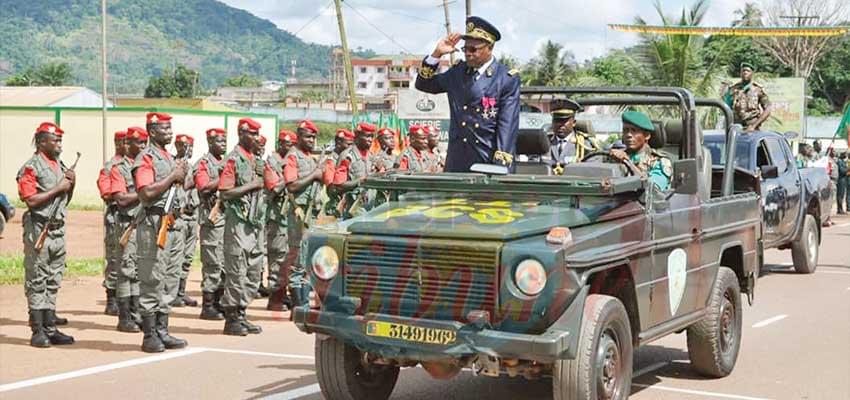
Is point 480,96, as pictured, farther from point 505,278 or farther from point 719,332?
point 719,332

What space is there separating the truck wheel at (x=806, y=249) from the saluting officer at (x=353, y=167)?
6395mm

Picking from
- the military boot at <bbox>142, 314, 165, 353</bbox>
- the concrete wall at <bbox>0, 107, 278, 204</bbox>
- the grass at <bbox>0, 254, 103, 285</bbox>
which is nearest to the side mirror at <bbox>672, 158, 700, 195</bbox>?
the military boot at <bbox>142, 314, 165, 353</bbox>

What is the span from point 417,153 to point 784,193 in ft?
16.3

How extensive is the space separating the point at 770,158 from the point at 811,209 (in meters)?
2.03

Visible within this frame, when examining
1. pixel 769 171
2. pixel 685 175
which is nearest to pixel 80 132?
pixel 769 171

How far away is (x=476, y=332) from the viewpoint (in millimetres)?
6457

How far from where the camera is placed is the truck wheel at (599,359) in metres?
6.55

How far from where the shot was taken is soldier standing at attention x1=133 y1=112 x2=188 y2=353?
10.1 m

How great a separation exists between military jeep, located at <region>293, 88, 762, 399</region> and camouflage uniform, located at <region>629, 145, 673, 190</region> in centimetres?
43

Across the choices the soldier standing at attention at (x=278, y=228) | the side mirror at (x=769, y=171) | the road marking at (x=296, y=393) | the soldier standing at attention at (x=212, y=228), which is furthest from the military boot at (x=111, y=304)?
the side mirror at (x=769, y=171)

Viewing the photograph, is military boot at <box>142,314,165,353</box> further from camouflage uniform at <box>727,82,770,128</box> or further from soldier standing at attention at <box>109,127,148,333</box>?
camouflage uniform at <box>727,82,770,128</box>

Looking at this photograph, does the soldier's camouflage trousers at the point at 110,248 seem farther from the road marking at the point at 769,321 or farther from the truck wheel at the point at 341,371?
the road marking at the point at 769,321

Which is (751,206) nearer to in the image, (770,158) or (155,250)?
(155,250)

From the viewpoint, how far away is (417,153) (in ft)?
53.8
